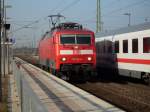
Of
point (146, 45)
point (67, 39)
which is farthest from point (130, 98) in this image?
point (67, 39)

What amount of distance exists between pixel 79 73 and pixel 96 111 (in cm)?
1220

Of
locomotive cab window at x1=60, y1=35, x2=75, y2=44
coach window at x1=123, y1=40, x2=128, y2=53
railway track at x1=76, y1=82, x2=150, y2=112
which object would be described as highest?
Result: locomotive cab window at x1=60, y1=35, x2=75, y2=44

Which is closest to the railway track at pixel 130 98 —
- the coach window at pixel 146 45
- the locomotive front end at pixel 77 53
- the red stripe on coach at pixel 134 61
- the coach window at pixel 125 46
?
the red stripe on coach at pixel 134 61

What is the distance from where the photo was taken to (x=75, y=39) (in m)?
24.3

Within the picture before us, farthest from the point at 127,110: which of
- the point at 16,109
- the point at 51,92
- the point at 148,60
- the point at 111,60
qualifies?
the point at 111,60

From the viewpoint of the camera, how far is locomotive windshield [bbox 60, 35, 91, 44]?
952 inches

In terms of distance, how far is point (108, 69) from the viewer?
92.9ft

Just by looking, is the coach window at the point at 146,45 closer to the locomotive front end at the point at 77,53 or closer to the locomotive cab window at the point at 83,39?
the locomotive front end at the point at 77,53

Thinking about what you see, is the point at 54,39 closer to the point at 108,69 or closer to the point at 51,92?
the point at 108,69

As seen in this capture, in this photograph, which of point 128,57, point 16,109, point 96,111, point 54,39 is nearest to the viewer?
point 96,111

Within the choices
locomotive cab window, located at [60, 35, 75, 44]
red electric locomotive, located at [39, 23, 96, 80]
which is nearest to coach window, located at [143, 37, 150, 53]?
red electric locomotive, located at [39, 23, 96, 80]

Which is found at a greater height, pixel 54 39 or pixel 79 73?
pixel 54 39

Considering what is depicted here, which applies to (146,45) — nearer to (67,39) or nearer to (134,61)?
(134,61)

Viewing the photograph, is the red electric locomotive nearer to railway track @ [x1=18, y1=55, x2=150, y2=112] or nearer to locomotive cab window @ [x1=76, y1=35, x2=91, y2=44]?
locomotive cab window @ [x1=76, y1=35, x2=91, y2=44]
